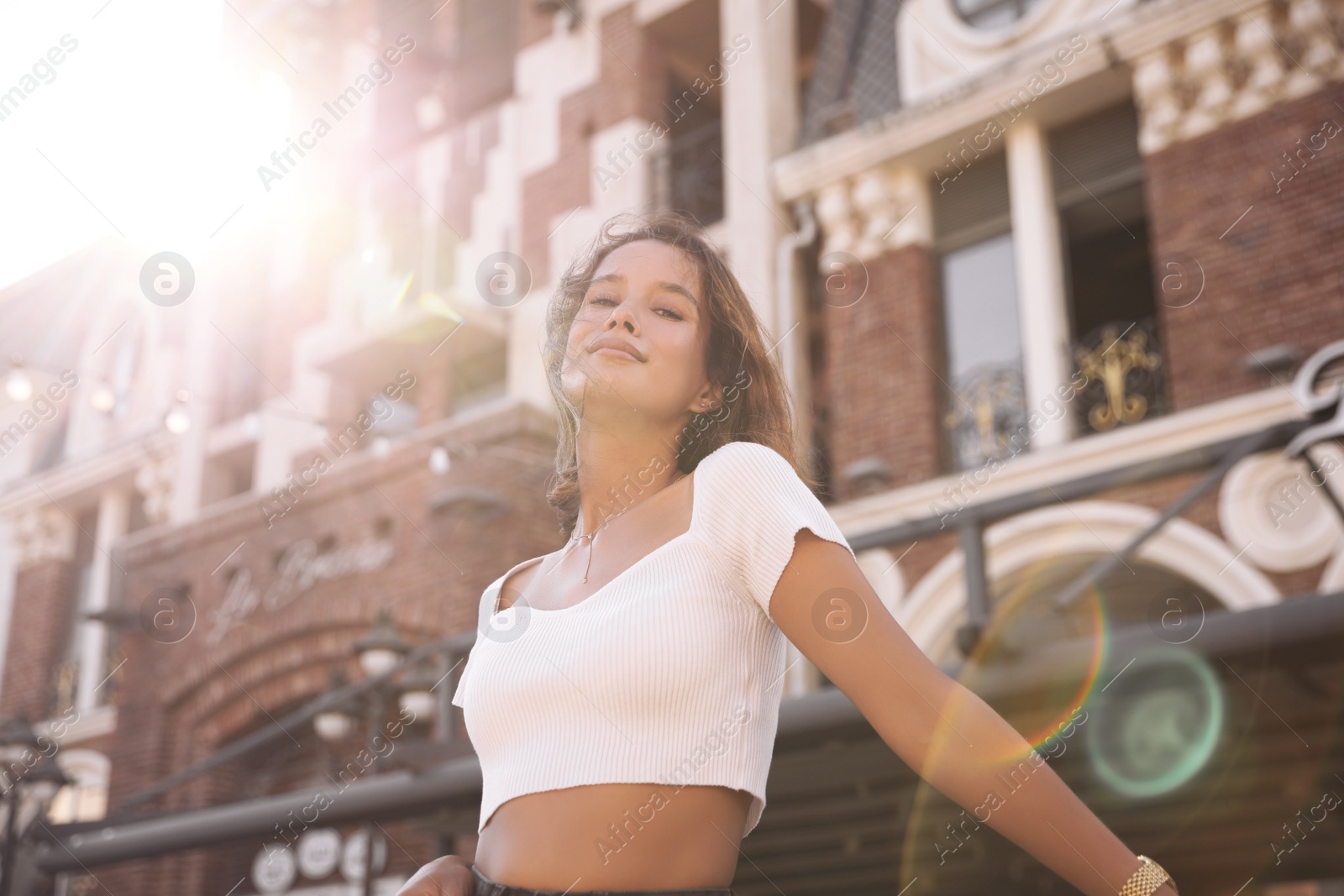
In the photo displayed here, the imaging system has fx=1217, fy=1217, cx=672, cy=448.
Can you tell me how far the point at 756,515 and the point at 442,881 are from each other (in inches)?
26.4

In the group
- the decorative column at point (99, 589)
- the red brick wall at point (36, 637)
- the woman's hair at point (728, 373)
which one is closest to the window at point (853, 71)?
the woman's hair at point (728, 373)

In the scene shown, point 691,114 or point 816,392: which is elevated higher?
point 691,114

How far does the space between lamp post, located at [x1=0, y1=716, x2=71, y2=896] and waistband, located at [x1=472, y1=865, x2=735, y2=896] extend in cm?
870

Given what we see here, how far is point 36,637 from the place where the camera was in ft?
49.4

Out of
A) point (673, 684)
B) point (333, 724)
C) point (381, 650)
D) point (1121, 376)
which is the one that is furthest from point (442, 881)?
point (333, 724)

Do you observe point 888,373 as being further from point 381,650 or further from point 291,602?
point 291,602

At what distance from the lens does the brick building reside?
6656mm

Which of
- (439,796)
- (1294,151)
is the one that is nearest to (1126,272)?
(1294,151)

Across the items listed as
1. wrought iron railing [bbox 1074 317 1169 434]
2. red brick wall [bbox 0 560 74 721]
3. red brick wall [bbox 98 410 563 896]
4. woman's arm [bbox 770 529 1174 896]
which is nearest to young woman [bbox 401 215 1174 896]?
woman's arm [bbox 770 529 1174 896]

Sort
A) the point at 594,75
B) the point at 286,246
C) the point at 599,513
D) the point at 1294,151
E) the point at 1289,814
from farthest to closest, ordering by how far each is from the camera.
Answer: the point at 286,246 < the point at 594,75 < the point at 1294,151 < the point at 1289,814 < the point at 599,513

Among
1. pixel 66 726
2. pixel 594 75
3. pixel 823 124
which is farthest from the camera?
pixel 66 726

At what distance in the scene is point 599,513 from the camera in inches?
77.7

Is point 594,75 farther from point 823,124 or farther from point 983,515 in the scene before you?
point 983,515

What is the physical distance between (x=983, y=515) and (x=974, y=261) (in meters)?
4.26
